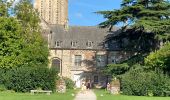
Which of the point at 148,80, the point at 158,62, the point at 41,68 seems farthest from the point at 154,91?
the point at 41,68

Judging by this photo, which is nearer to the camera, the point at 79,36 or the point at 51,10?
the point at 79,36

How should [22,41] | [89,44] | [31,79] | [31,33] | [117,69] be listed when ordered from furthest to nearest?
[89,44] → [117,69] → [31,33] → [22,41] → [31,79]

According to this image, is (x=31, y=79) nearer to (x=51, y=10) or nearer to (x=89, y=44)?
(x=89, y=44)

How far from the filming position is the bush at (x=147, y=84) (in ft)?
146

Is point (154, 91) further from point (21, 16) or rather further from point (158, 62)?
point (21, 16)

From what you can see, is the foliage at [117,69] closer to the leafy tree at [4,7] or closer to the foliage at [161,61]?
the foliage at [161,61]

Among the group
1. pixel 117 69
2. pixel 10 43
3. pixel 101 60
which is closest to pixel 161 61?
pixel 117 69

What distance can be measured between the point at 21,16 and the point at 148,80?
1814cm

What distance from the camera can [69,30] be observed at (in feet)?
270

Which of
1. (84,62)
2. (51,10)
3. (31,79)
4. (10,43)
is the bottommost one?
(31,79)

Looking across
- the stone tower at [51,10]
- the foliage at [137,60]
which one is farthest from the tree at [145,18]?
the stone tower at [51,10]

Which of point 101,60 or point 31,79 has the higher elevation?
point 101,60

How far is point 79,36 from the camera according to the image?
81.1 metres

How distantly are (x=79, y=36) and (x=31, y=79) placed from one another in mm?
33787
